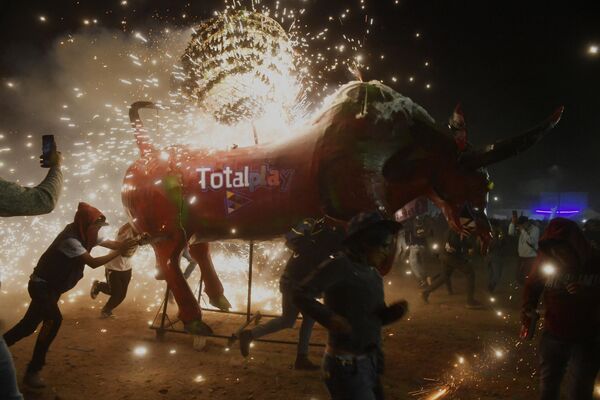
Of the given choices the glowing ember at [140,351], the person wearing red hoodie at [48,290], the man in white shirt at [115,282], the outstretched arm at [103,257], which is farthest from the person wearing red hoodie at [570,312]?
the man in white shirt at [115,282]

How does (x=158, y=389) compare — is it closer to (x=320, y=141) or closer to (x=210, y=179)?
(x=210, y=179)

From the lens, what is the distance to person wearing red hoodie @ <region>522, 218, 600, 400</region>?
123 inches

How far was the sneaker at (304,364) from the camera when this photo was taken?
4.90 metres

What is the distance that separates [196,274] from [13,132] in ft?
30.4

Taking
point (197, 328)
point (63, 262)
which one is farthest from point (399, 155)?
point (63, 262)

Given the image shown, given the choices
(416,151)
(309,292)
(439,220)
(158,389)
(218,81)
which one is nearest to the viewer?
(309,292)

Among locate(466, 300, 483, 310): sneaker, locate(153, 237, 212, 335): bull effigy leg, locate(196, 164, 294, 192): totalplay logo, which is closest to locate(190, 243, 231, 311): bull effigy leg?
locate(153, 237, 212, 335): bull effigy leg

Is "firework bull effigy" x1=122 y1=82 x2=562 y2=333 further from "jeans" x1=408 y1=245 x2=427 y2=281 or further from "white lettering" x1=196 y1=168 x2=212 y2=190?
"jeans" x1=408 y1=245 x2=427 y2=281

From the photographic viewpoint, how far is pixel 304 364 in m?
4.91

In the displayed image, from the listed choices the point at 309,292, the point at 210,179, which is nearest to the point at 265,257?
the point at 210,179

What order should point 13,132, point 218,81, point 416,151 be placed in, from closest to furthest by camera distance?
point 416,151, point 218,81, point 13,132

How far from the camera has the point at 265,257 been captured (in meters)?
11.2

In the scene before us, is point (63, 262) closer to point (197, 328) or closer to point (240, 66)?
point (197, 328)

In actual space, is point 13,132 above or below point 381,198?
above
